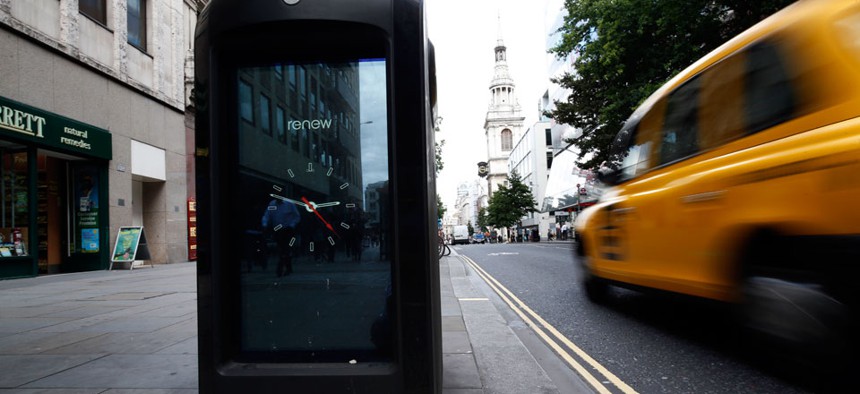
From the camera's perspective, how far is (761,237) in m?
3.13

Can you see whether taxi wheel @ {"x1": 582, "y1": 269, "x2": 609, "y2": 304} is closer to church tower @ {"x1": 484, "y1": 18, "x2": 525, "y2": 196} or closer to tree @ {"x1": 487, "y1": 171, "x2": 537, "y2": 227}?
tree @ {"x1": 487, "y1": 171, "x2": 537, "y2": 227}

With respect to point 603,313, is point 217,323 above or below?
above

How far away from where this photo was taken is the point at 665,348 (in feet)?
13.3

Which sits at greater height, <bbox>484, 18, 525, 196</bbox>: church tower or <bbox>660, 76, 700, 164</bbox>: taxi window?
<bbox>484, 18, 525, 196</bbox>: church tower

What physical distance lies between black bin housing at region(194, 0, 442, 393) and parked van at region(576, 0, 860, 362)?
84.7 inches

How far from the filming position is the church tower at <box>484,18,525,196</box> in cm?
12762

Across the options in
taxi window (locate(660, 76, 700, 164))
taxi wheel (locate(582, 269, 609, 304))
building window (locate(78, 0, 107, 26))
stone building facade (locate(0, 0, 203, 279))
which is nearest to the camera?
taxi window (locate(660, 76, 700, 164))

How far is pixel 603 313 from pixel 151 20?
59.4ft

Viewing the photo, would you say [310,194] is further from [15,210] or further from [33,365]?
[15,210]

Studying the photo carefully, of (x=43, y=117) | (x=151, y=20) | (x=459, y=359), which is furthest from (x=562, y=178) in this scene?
(x=459, y=359)

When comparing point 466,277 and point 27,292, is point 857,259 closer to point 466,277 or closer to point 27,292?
point 466,277

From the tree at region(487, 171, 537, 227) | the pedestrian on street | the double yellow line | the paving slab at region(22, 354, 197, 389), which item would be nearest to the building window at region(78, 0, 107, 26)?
the paving slab at region(22, 354, 197, 389)

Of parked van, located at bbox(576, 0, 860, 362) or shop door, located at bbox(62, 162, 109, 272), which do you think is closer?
parked van, located at bbox(576, 0, 860, 362)

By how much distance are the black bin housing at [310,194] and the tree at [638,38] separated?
48.5 feet
